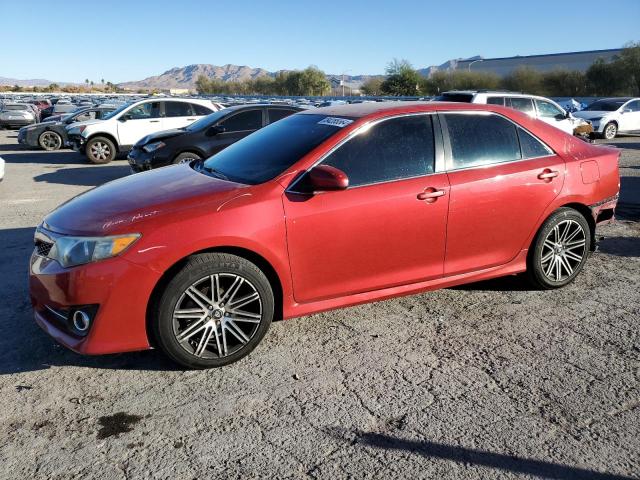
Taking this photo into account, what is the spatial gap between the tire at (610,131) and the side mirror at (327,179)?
64.4ft

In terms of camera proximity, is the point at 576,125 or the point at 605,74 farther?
the point at 605,74

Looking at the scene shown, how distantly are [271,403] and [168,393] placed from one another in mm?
636

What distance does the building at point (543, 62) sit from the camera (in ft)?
219

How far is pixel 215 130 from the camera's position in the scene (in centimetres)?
1024

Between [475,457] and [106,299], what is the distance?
2206mm

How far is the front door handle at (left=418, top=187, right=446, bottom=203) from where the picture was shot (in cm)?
394

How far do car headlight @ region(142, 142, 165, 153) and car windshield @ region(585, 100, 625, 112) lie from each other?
58.2ft

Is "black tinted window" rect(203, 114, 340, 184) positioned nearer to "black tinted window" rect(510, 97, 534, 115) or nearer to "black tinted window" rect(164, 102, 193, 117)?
"black tinted window" rect(510, 97, 534, 115)

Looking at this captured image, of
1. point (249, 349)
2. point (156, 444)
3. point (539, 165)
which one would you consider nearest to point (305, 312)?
point (249, 349)

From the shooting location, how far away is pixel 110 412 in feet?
9.97

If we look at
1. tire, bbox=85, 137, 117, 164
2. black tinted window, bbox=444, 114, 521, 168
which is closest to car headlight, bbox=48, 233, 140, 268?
black tinted window, bbox=444, 114, 521, 168

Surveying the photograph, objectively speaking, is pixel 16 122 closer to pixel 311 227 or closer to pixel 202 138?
pixel 202 138

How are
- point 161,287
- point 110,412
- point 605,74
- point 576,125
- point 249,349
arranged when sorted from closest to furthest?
point 110,412, point 161,287, point 249,349, point 576,125, point 605,74

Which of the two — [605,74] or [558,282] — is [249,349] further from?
[605,74]
